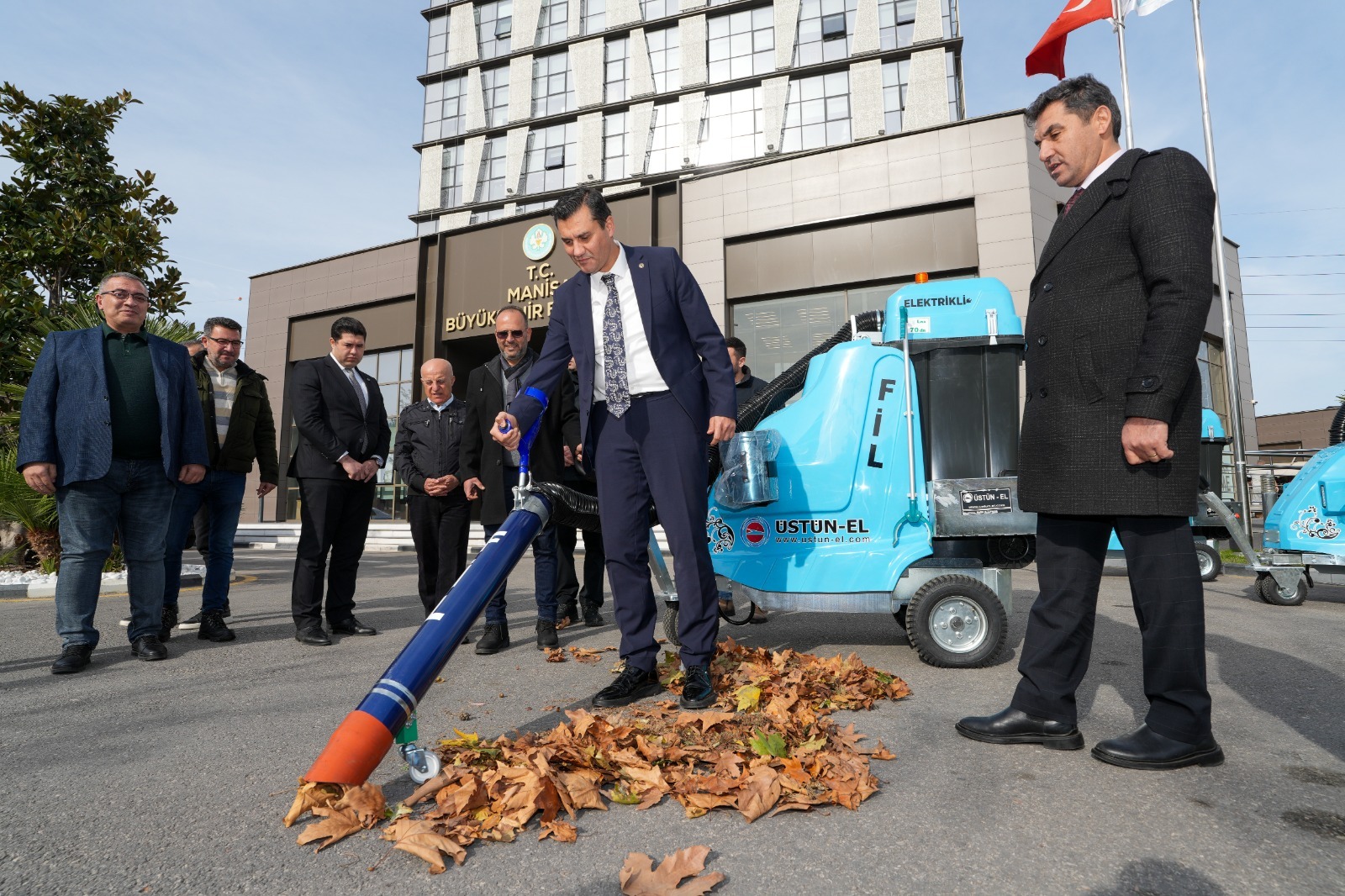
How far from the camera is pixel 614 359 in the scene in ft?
10.6

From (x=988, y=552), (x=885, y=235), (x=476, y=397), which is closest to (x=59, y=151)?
(x=476, y=397)

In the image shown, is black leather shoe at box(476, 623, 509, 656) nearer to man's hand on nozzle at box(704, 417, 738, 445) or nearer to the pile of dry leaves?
the pile of dry leaves

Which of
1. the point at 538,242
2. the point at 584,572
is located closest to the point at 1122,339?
the point at 584,572

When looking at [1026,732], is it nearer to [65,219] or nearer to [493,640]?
[493,640]

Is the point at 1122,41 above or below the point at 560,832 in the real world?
above

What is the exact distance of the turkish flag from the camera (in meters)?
13.6

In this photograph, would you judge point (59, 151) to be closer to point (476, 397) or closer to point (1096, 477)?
point (476, 397)

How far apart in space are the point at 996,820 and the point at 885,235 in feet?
57.4

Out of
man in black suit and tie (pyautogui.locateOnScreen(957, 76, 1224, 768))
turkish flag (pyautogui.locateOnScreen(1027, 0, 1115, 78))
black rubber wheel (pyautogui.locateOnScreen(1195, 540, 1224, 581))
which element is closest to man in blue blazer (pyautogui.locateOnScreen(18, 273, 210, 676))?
man in black suit and tie (pyautogui.locateOnScreen(957, 76, 1224, 768))

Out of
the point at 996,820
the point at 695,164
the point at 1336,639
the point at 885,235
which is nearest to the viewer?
the point at 996,820

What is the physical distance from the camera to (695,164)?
28.6 m

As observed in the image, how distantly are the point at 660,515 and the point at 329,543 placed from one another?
9.42 ft

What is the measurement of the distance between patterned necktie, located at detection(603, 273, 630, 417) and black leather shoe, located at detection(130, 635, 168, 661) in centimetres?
296

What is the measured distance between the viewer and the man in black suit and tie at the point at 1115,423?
2.26m
